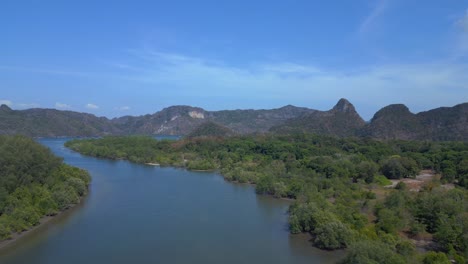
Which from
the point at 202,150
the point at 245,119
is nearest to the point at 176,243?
the point at 202,150

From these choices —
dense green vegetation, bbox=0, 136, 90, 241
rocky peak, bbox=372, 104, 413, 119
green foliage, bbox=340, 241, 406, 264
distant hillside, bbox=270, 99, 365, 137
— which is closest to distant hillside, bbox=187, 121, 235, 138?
distant hillside, bbox=270, 99, 365, 137

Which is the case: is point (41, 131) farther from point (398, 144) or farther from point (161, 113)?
point (398, 144)

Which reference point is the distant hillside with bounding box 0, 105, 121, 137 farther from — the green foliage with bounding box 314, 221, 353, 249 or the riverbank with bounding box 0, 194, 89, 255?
the green foliage with bounding box 314, 221, 353, 249

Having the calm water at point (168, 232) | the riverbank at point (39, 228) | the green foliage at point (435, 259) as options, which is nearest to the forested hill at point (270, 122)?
the calm water at point (168, 232)

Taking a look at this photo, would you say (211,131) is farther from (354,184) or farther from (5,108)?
(5,108)

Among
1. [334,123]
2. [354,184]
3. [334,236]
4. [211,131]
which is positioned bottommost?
[334,236]

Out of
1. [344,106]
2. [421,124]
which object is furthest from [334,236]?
[344,106]
